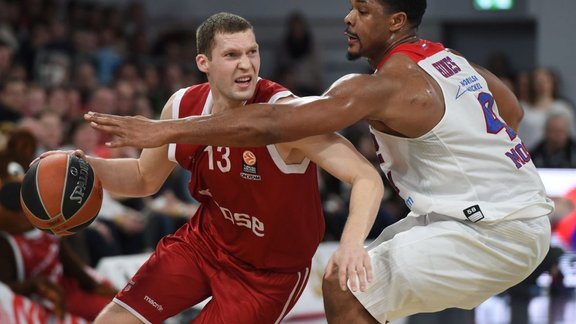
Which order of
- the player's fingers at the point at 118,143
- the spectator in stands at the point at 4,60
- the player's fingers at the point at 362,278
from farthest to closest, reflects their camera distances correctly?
1. the spectator in stands at the point at 4,60
2. the player's fingers at the point at 118,143
3. the player's fingers at the point at 362,278

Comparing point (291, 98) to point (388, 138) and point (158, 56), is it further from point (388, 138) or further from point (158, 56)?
point (158, 56)

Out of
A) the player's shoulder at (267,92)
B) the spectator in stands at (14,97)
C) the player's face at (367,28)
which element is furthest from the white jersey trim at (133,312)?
the spectator in stands at (14,97)

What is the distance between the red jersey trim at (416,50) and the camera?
4281 mm

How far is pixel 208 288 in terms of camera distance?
4.77m

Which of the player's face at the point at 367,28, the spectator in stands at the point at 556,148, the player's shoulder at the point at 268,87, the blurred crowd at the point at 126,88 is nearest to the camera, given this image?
the player's face at the point at 367,28

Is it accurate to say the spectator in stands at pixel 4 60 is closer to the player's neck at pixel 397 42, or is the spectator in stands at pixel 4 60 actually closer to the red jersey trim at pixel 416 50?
the player's neck at pixel 397 42

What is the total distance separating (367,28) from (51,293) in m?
3.29

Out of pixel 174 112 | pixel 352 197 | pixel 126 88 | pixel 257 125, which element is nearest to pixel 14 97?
pixel 126 88

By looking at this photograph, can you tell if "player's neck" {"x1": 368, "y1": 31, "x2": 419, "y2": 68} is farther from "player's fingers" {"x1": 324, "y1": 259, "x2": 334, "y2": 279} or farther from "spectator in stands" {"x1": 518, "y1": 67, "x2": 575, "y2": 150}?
"spectator in stands" {"x1": 518, "y1": 67, "x2": 575, "y2": 150}

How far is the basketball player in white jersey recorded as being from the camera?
13.3 feet

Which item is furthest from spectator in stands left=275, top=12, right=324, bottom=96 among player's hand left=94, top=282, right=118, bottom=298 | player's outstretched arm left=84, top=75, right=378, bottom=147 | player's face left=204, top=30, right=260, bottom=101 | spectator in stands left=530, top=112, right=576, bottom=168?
player's outstretched arm left=84, top=75, right=378, bottom=147

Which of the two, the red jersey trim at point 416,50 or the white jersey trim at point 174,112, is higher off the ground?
the red jersey trim at point 416,50

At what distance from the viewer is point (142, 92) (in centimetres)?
1127

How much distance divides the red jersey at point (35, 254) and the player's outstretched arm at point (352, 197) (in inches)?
120
